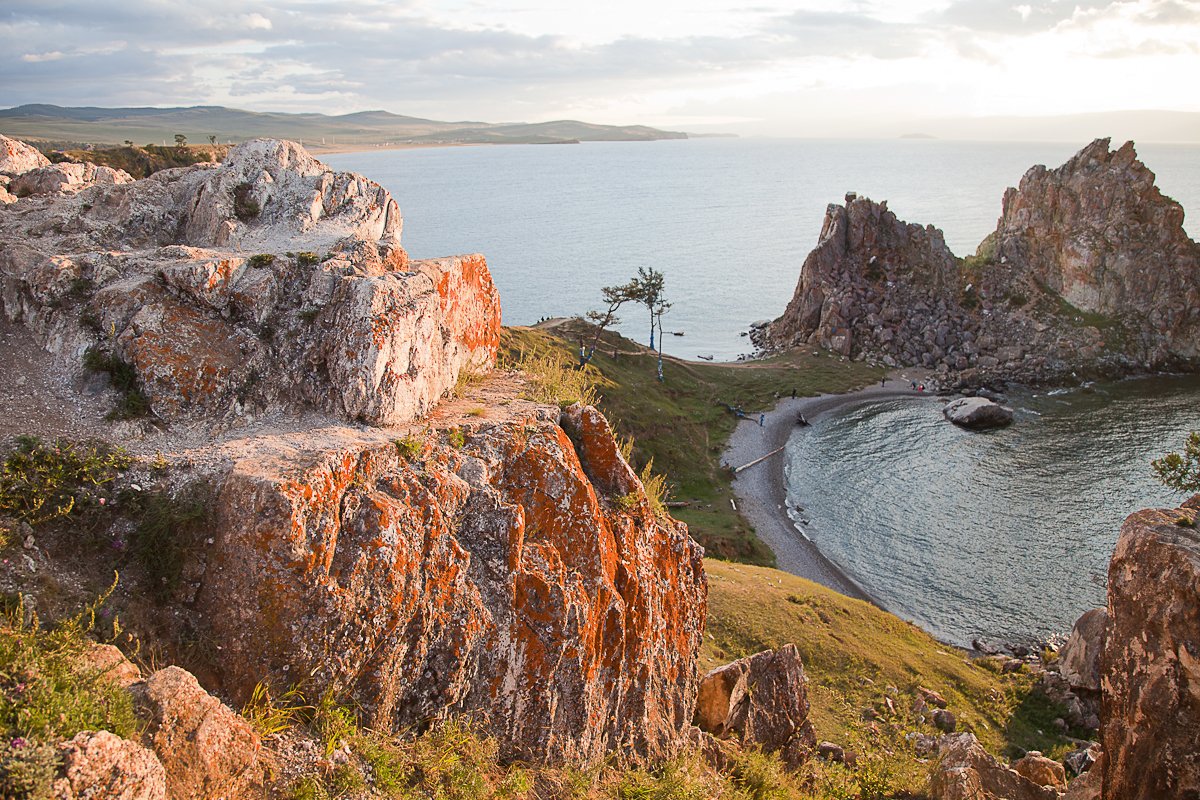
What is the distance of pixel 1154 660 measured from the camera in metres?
16.3

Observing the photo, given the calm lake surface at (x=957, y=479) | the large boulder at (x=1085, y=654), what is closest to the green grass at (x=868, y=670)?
the large boulder at (x=1085, y=654)

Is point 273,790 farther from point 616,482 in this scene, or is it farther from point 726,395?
point 726,395

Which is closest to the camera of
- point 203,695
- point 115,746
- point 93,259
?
point 115,746

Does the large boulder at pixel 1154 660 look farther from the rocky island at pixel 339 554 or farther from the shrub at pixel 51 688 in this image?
the shrub at pixel 51 688

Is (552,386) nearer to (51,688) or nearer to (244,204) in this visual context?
(244,204)

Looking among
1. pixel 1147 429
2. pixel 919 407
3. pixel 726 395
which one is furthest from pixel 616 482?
pixel 1147 429

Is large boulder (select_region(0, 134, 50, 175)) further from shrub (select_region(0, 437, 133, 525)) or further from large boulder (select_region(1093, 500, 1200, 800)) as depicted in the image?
large boulder (select_region(1093, 500, 1200, 800))

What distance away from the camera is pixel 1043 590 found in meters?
42.2

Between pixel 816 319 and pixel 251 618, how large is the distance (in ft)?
292

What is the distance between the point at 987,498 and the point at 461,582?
52.3m

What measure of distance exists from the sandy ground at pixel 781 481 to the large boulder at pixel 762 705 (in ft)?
73.7

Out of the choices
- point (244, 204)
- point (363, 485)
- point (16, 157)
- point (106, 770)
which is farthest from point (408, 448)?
point (16, 157)

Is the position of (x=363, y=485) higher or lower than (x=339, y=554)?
higher

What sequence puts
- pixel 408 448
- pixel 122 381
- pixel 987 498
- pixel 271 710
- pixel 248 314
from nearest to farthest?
pixel 271 710 → pixel 122 381 → pixel 408 448 → pixel 248 314 → pixel 987 498
